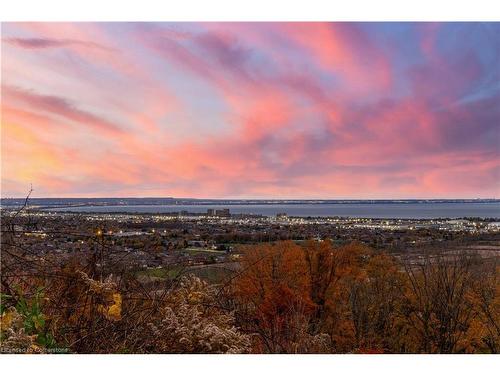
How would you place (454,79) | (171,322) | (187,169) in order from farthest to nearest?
(187,169)
(454,79)
(171,322)

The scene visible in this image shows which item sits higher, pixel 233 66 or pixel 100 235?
pixel 233 66

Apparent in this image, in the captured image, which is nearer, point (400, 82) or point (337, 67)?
point (337, 67)

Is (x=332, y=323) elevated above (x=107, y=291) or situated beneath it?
situated beneath

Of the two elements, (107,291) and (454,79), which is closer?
(107,291)

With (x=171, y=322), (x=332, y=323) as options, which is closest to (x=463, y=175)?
(x=332, y=323)

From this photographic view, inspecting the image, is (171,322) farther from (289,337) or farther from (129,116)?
(129,116)

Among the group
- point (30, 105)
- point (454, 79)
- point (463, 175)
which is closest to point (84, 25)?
point (30, 105)

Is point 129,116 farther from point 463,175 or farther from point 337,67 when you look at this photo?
point 463,175

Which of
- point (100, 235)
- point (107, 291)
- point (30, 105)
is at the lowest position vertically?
point (107, 291)

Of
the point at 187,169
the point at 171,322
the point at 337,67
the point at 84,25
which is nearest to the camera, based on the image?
the point at 171,322
